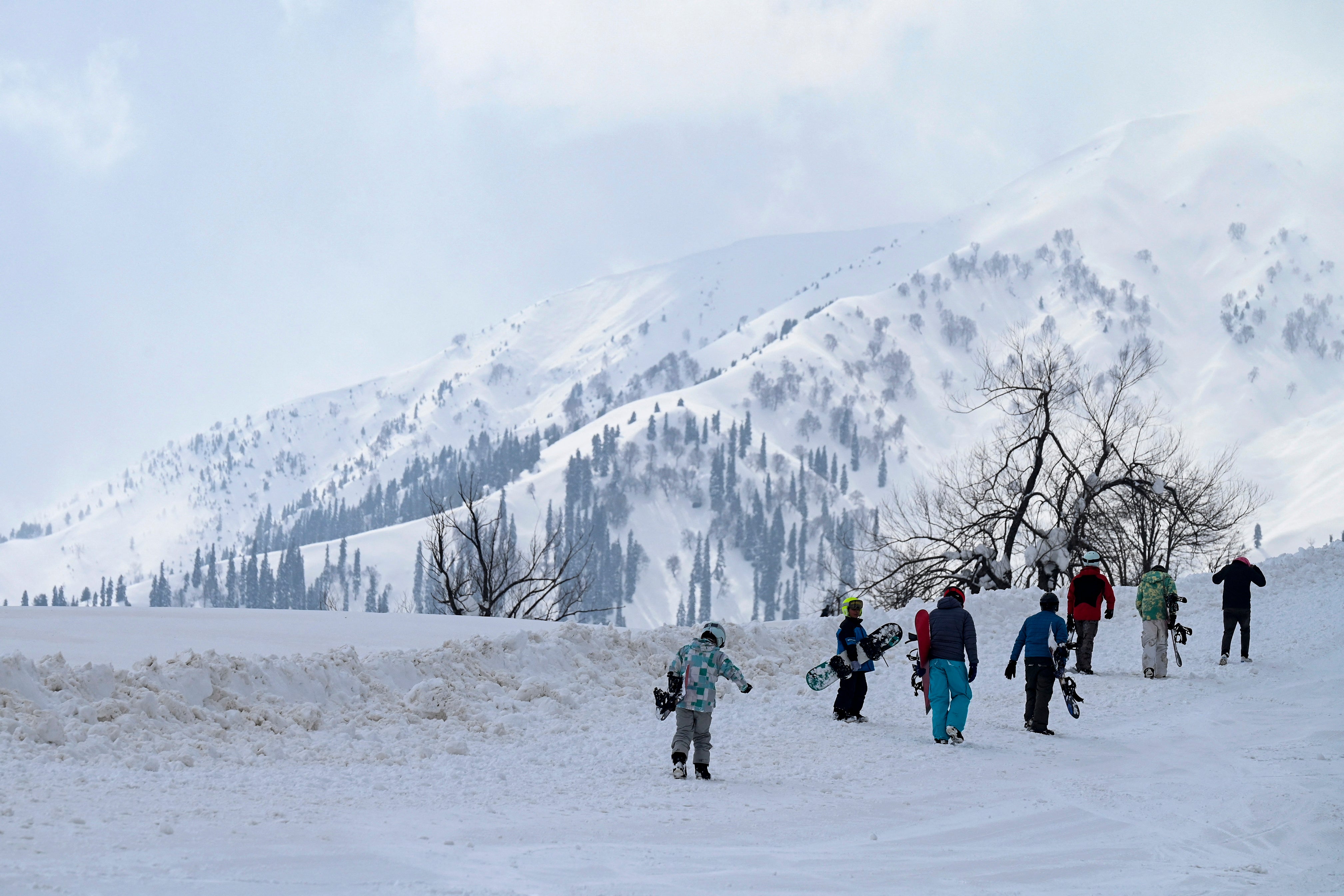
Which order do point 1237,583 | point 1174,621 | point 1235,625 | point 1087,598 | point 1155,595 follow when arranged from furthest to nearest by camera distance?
point 1235,625, point 1237,583, point 1174,621, point 1155,595, point 1087,598

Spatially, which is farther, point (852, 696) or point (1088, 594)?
point (1088, 594)

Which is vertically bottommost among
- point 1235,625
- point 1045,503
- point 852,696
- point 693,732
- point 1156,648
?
point 852,696

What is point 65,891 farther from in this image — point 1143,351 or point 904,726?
point 1143,351

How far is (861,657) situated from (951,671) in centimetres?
163

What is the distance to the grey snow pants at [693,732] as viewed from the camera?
11.2 meters

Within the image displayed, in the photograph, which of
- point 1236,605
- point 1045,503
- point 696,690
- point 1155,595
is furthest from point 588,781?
point 1045,503

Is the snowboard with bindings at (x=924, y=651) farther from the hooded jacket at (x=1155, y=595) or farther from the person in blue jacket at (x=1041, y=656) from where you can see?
the hooded jacket at (x=1155, y=595)

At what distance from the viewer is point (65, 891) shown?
19.3 feet

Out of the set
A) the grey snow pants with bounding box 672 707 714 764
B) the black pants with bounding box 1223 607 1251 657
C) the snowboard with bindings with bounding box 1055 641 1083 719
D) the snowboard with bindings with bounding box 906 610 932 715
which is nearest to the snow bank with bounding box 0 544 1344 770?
the black pants with bounding box 1223 607 1251 657

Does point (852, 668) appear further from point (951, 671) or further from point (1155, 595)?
point (1155, 595)

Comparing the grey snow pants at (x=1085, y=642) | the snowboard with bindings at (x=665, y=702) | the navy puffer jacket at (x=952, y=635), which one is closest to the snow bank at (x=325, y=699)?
the snowboard with bindings at (x=665, y=702)

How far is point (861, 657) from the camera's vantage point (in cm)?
1489

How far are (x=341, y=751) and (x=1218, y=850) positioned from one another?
8147 mm

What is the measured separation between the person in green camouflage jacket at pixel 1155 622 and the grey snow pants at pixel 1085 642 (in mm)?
868
